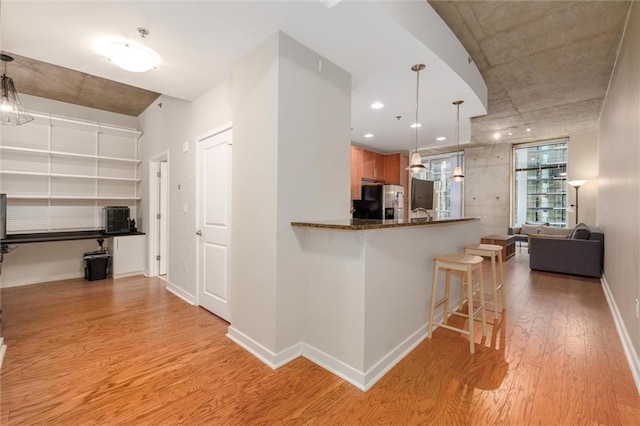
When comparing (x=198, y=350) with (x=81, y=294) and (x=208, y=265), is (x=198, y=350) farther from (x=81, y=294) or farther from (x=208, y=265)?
(x=81, y=294)

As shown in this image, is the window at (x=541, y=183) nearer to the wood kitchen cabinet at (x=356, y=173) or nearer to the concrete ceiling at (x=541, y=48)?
the concrete ceiling at (x=541, y=48)

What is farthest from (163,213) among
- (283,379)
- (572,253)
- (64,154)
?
(572,253)

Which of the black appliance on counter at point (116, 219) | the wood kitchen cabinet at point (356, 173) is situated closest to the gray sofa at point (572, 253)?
the wood kitchen cabinet at point (356, 173)

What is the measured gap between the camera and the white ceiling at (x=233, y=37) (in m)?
1.91

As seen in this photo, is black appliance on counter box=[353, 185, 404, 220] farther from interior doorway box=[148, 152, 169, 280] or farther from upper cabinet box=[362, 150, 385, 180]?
interior doorway box=[148, 152, 169, 280]

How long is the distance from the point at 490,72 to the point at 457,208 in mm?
5805

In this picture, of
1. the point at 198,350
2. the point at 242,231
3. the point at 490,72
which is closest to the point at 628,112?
the point at 490,72

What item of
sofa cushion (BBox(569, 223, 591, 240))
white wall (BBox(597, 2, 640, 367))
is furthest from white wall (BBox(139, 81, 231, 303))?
sofa cushion (BBox(569, 223, 591, 240))

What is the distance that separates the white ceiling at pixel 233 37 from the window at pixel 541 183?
6172 millimetres

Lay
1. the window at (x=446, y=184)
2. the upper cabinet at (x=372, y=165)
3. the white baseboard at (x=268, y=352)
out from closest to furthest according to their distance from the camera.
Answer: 1. the white baseboard at (x=268, y=352)
2. the upper cabinet at (x=372, y=165)
3. the window at (x=446, y=184)

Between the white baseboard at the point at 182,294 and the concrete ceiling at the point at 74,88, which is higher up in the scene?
the concrete ceiling at the point at 74,88

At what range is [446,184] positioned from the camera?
900 centimetres

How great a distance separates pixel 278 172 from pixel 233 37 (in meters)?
1.15

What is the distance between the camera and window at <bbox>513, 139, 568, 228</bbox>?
296 inches
